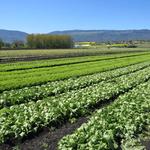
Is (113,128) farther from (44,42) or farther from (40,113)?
(44,42)

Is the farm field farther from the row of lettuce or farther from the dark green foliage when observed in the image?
the dark green foliage

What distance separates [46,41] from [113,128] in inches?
5512

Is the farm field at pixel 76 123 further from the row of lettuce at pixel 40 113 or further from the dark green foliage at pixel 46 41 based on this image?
the dark green foliage at pixel 46 41

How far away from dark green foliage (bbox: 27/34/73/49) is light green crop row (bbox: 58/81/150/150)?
133m

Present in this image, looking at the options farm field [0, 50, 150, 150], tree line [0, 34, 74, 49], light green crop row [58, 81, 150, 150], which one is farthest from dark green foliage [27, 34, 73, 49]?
light green crop row [58, 81, 150, 150]

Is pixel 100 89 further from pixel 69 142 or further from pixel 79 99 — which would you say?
pixel 69 142

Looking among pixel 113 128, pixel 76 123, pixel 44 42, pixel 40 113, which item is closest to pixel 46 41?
pixel 44 42

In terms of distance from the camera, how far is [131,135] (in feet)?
40.4

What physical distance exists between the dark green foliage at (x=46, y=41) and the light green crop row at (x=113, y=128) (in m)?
133

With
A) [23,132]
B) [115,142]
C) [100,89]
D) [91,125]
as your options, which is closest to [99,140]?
[115,142]

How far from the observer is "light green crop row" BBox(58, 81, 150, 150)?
34.8 ft

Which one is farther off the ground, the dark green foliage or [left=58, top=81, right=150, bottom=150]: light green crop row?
[left=58, top=81, right=150, bottom=150]: light green crop row

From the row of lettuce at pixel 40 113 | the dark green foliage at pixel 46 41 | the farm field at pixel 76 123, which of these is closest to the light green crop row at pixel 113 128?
the farm field at pixel 76 123

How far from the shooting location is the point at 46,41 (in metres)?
151
